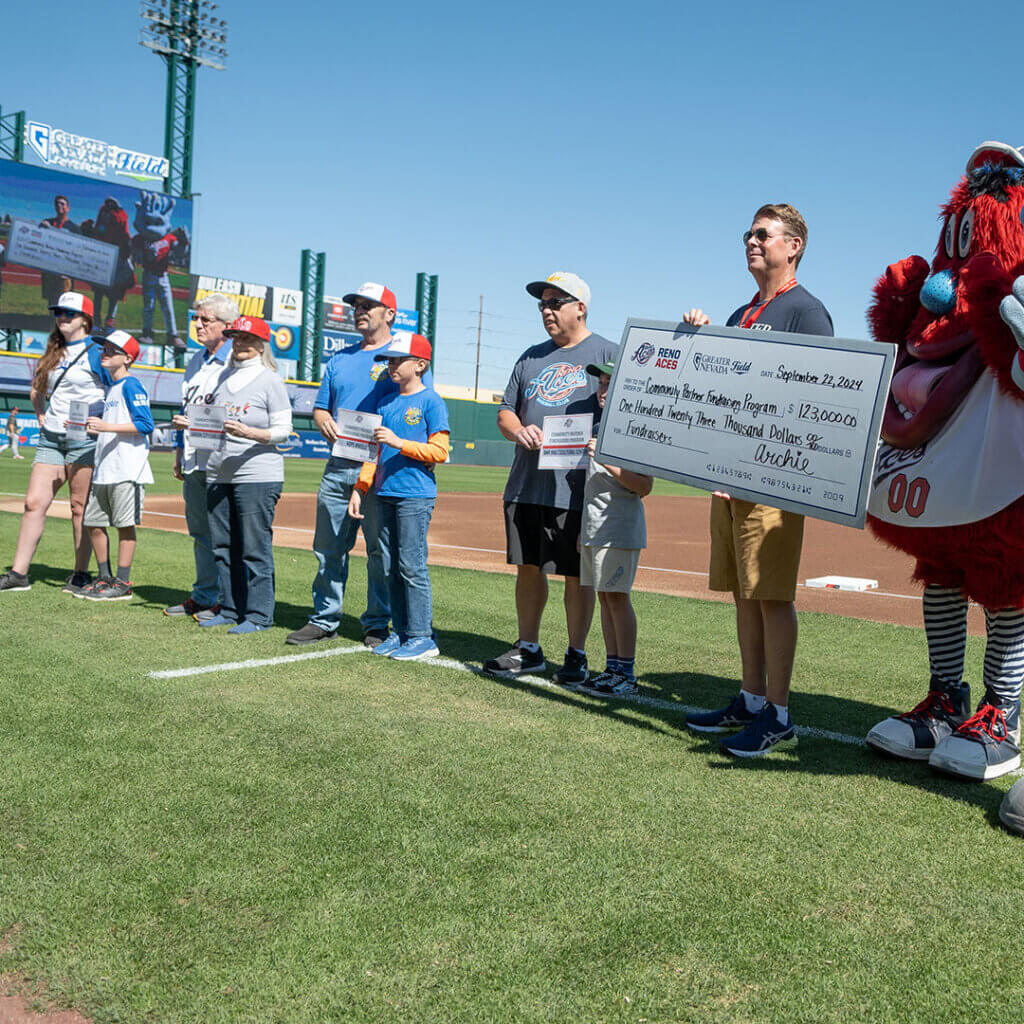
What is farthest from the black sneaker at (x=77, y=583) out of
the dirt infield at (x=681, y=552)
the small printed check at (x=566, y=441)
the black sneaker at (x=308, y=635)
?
the small printed check at (x=566, y=441)

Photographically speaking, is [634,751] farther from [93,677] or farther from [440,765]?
[93,677]

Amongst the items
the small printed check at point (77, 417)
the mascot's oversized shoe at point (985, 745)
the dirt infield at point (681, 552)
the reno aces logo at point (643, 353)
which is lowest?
the dirt infield at point (681, 552)

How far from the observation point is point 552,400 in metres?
5.52

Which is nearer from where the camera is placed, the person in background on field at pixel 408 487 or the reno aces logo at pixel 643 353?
the reno aces logo at pixel 643 353

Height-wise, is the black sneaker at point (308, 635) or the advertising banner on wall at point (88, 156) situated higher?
the advertising banner on wall at point (88, 156)

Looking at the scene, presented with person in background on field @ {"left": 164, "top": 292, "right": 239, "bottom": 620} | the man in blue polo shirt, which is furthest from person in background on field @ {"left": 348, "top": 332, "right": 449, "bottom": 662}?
person in background on field @ {"left": 164, "top": 292, "right": 239, "bottom": 620}

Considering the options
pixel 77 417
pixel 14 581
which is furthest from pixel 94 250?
pixel 14 581

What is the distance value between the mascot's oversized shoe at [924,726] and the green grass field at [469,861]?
88mm

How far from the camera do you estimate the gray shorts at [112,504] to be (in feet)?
24.3

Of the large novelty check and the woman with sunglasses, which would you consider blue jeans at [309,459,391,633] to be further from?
the woman with sunglasses

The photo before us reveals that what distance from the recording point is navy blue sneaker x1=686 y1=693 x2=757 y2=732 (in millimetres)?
4578

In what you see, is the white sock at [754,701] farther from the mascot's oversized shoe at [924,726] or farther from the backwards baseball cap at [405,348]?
the backwards baseball cap at [405,348]

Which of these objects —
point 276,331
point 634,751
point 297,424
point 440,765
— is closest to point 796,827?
point 634,751

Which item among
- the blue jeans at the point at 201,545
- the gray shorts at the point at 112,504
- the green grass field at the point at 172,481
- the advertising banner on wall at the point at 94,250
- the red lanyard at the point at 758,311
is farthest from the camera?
the advertising banner on wall at the point at 94,250
